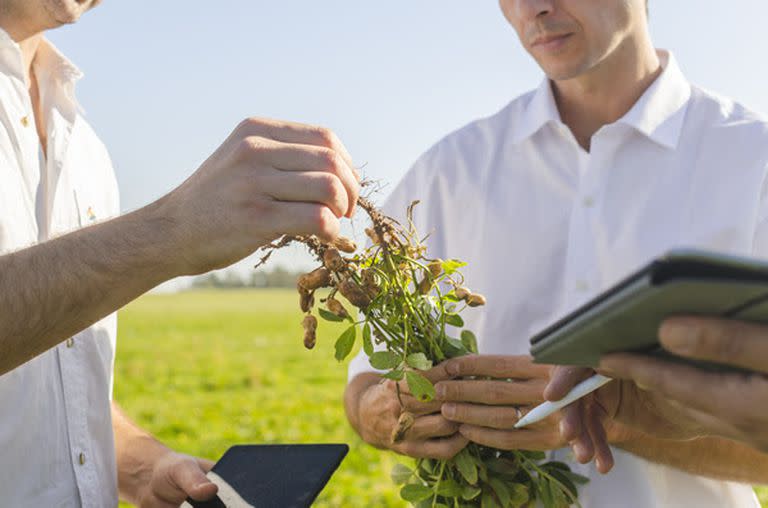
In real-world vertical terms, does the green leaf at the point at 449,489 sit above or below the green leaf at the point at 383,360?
below

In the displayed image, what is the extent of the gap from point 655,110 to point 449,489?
125 centimetres

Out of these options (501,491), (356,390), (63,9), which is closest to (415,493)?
(501,491)

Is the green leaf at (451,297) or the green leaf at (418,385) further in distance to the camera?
the green leaf at (451,297)

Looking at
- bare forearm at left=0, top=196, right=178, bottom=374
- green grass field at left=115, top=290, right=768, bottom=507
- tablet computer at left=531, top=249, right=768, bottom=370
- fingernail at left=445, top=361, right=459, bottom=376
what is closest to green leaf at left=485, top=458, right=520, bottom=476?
fingernail at left=445, top=361, right=459, bottom=376

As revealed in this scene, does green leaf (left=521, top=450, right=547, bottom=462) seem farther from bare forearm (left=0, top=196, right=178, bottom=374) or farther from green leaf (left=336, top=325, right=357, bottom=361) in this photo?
bare forearm (left=0, top=196, right=178, bottom=374)

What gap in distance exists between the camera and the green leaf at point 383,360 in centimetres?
186

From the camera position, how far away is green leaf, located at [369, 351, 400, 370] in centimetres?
186

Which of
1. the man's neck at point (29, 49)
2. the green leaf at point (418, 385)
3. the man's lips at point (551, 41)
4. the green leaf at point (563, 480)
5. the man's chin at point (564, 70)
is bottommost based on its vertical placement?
the green leaf at point (563, 480)

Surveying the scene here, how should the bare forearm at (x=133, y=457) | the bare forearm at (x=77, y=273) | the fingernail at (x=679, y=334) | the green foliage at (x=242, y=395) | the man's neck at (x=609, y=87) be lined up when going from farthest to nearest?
the green foliage at (x=242, y=395), the man's neck at (x=609, y=87), the bare forearm at (x=133, y=457), the bare forearm at (x=77, y=273), the fingernail at (x=679, y=334)

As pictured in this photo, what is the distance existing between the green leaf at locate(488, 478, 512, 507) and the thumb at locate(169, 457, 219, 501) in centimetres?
66

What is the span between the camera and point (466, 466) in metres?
1.99

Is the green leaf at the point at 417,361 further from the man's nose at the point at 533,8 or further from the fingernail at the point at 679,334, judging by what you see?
the man's nose at the point at 533,8

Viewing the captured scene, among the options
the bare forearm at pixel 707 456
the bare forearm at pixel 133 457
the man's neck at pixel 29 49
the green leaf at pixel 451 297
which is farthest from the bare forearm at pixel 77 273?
the bare forearm at pixel 707 456

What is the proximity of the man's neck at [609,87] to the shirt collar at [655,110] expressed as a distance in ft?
0.16
